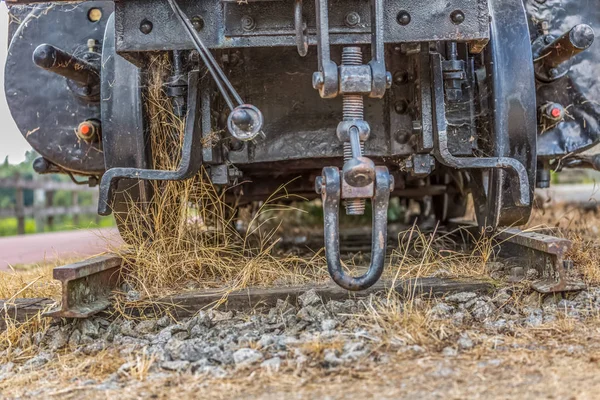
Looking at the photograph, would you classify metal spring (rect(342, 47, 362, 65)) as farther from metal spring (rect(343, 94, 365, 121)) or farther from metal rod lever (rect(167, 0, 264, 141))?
metal rod lever (rect(167, 0, 264, 141))

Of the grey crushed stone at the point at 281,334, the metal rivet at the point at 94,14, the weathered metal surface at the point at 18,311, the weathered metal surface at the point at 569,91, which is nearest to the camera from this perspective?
the grey crushed stone at the point at 281,334

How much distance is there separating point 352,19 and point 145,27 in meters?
0.65

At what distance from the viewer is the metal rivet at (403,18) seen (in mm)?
1882

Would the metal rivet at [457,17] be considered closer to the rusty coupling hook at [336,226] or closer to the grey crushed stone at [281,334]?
the rusty coupling hook at [336,226]

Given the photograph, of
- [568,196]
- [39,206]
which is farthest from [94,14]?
[39,206]

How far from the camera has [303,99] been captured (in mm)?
2361

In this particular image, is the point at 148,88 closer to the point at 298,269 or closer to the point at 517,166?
the point at 298,269

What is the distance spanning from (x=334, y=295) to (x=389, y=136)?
648mm

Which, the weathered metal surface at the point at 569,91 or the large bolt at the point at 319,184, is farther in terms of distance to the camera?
the weathered metal surface at the point at 569,91

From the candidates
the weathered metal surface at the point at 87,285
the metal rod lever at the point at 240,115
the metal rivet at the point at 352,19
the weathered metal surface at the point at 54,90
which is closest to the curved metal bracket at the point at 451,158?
the metal rivet at the point at 352,19

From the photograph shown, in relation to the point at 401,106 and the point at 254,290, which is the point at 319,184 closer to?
the point at 254,290

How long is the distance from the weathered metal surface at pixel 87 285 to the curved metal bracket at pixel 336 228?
2.71ft

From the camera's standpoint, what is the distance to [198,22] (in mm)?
1925

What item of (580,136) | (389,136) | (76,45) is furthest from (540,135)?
(76,45)
